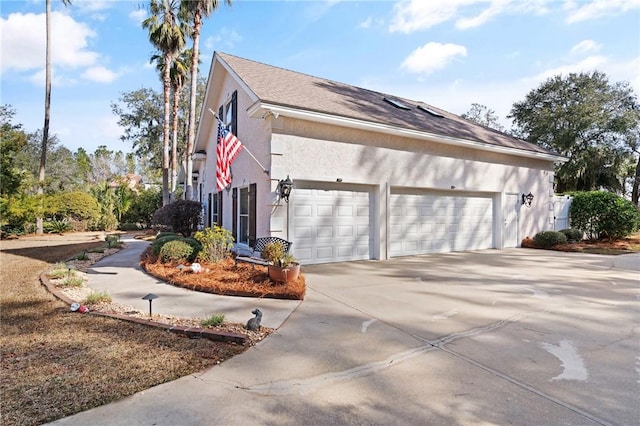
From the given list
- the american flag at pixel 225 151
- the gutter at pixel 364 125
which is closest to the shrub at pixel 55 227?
the american flag at pixel 225 151

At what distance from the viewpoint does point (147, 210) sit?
81.6ft

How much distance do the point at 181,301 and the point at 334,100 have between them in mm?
7549

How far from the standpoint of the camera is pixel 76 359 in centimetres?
343

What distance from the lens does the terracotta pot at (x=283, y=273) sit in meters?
6.20

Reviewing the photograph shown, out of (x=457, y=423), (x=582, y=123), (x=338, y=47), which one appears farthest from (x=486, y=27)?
(x=582, y=123)

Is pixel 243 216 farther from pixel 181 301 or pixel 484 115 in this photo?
pixel 484 115

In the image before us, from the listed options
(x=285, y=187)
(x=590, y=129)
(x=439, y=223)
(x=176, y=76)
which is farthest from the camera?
(x=590, y=129)

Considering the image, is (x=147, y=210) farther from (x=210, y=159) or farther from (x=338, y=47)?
(x=338, y=47)

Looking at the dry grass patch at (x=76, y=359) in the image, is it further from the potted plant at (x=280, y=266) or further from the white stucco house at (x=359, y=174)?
the white stucco house at (x=359, y=174)

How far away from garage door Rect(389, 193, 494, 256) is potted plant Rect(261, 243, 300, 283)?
4814 millimetres

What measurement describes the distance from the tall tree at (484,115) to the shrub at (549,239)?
74.8 ft

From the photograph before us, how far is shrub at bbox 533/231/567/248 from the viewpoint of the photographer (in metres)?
13.0

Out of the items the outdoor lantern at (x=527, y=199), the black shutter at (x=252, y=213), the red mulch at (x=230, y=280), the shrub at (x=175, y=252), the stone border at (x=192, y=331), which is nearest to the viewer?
the stone border at (x=192, y=331)

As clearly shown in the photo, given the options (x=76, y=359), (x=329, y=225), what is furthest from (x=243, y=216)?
(x=76, y=359)
